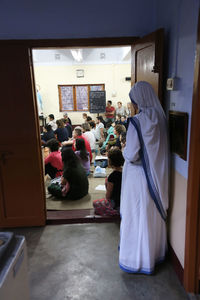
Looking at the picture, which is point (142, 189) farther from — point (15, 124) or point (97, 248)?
point (15, 124)

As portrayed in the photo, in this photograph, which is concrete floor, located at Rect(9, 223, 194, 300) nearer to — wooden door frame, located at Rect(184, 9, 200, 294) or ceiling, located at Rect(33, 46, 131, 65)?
wooden door frame, located at Rect(184, 9, 200, 294)

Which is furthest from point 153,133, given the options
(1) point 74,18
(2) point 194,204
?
(1) point 74,18

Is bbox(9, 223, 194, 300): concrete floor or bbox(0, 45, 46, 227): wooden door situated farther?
bbox(0, 45, 46, 227): wooden door

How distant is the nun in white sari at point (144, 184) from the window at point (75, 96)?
23.2 ft

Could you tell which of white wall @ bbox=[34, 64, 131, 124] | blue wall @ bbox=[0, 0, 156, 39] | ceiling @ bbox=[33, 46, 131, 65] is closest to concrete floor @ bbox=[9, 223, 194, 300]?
blue wall @ bbox=[0, 0, 156, 39]

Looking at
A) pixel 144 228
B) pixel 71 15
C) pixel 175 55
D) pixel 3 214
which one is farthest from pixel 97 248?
pixel 71 15

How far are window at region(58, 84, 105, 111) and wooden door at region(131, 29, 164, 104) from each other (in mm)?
6367

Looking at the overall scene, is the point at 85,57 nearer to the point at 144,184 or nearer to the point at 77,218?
the point at 77,218

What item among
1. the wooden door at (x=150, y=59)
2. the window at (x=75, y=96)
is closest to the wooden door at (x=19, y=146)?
the wooden door at (x=150, y=59)

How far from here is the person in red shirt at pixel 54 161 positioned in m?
3.83

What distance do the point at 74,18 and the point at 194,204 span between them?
1996 mm

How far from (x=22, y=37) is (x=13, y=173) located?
139 cm

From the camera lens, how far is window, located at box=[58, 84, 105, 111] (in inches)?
341

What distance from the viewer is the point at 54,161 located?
3.88 m
